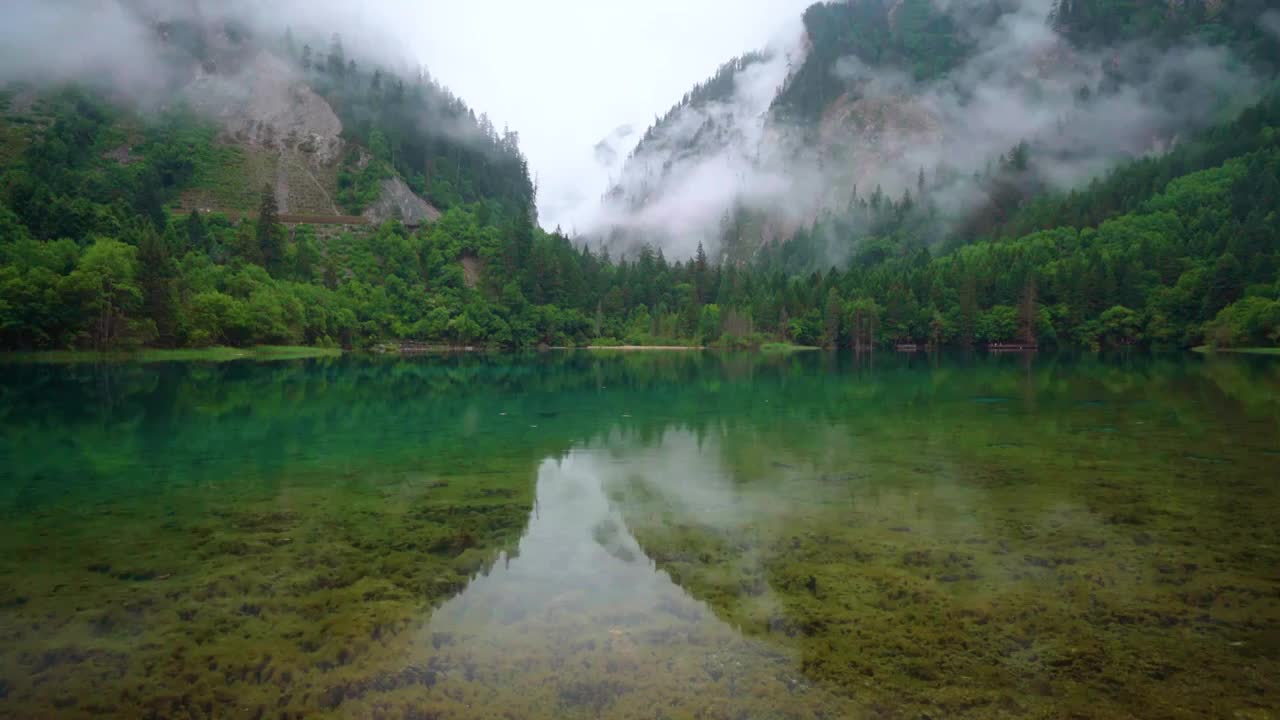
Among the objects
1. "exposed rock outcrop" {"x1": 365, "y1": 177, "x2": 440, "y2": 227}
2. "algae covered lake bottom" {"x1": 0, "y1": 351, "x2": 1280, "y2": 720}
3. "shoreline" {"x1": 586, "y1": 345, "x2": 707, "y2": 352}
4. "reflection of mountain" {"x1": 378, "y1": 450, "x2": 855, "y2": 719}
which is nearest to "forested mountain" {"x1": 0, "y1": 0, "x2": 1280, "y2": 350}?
"exposed rock outcrop" {"x1": 365, "y1": 177, "x2": 440, "y2": 227}

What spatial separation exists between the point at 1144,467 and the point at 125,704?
69.0 feet

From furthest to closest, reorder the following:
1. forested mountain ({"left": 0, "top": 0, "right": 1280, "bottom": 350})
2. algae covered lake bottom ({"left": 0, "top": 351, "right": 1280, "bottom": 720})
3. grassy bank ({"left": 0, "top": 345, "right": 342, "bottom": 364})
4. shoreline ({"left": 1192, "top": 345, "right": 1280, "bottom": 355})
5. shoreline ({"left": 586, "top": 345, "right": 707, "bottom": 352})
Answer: shoreline ({"left": 586, "top": 345, "right": 707, "bottom": 352}), forested mountain ({"left": 0, "top": 0, "right": 1280, "bottom": 350}), shoreline ({"left": 1192, "top": 345, "right": 1280, "bottom": 355}), grassy bank ({"left": 0, "top": 345, "right": 342, "bottom": 364}), algae covered lake bottom ({"left": 0, "top": 351, "right": 1280, "bottom": 720})

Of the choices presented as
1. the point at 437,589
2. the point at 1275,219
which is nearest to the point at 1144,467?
the point at 437,589

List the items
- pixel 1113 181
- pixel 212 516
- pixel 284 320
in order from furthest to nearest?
pixel 1113 181 < pixel 284 320 < pixel 212 516

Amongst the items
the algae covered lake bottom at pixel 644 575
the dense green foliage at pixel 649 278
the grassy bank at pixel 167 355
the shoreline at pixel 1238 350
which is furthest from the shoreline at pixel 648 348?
the algae covered lake bottom at pixel 644 575

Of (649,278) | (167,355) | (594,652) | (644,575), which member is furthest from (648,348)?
(594,652)

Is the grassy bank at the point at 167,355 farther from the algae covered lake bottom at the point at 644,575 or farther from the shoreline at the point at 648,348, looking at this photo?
the shoreline at the point at 648,348

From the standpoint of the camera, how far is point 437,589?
991 centimetres

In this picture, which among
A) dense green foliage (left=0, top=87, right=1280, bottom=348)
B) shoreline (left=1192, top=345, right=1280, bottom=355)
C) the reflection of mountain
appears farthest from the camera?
dense green foliage (left=0, top=87, right=1280, bottom=348)

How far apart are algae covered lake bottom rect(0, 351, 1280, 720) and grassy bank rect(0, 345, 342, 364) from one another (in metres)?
54.8

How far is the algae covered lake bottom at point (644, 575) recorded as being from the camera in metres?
6.99

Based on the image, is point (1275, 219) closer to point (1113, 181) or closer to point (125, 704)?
point (1113, 181)

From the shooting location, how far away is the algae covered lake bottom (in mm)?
6988

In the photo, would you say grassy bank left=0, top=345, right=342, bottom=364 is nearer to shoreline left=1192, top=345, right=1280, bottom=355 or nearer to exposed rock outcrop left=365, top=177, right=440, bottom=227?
exposed rock outcrop left=365, top=177, right=440, bottom=227
